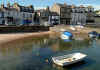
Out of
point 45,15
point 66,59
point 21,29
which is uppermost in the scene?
point 45,15

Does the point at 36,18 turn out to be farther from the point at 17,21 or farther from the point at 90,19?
the point at 90,19

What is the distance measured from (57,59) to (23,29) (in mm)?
41383

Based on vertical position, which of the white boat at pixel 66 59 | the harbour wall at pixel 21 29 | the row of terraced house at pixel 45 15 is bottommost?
the white boat at pixel 66 59

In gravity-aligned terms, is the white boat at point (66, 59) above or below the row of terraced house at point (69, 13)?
below

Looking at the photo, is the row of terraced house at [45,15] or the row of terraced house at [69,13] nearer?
the row of terraced house at [45,15]

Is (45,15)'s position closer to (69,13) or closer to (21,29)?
(69,13)

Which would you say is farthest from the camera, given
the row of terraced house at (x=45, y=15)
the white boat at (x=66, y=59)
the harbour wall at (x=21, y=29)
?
the row of terraced house at (x=45, y=15)

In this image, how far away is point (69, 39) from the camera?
49.2m

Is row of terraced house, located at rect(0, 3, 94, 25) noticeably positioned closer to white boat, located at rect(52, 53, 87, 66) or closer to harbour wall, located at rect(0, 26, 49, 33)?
harbour wall, located at rect(0, 26, 49, 33)

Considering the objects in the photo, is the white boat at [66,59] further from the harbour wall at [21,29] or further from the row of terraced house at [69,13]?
the row of terraced house at [69,13]

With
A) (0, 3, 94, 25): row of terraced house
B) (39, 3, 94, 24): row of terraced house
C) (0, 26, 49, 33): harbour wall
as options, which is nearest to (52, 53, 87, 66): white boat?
(0, 26, 49, 33): harbour wall

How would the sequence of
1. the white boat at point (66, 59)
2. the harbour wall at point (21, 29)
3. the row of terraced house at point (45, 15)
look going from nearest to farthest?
the white boat at point (66, 59)
the harbour wall at point (21, 29)
the row of terraced house at point (45, 15)

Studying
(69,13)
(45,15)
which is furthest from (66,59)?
(69,13)

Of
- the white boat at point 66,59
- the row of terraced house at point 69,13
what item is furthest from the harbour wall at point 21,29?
the white boat at point 66,59
